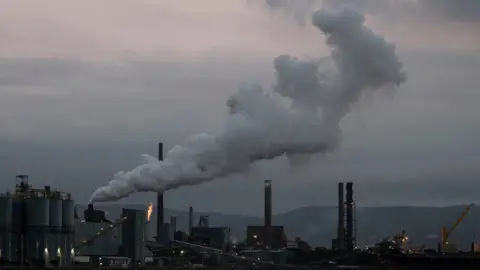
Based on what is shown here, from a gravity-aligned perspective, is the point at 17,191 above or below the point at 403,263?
above

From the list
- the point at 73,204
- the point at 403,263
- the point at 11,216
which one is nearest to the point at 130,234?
the point at 73,204

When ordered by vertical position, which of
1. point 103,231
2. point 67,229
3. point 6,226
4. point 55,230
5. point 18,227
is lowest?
point 103,231

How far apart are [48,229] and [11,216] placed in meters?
6.08

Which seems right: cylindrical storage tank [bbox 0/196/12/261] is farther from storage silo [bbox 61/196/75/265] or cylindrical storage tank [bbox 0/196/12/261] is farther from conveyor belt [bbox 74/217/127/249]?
conveyor belt [bbox 74/217/127/249]

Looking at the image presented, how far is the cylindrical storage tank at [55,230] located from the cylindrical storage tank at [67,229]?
118cm

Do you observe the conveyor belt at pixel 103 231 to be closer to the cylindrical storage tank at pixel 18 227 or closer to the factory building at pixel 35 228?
the factory building at pixel 35 228

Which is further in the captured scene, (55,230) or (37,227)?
(55,230)

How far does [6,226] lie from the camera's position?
488ft

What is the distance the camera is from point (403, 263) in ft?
436

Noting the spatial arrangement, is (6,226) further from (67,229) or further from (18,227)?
(67,229)

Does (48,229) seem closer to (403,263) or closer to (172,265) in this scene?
(172,265)

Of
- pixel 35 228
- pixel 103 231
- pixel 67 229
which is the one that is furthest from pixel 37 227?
pixel 103 231

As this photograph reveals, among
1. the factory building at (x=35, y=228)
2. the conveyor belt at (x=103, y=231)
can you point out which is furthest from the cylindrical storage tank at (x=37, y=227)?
the conveyor belt at (x=103, y=231)

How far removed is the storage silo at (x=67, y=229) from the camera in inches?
6156
